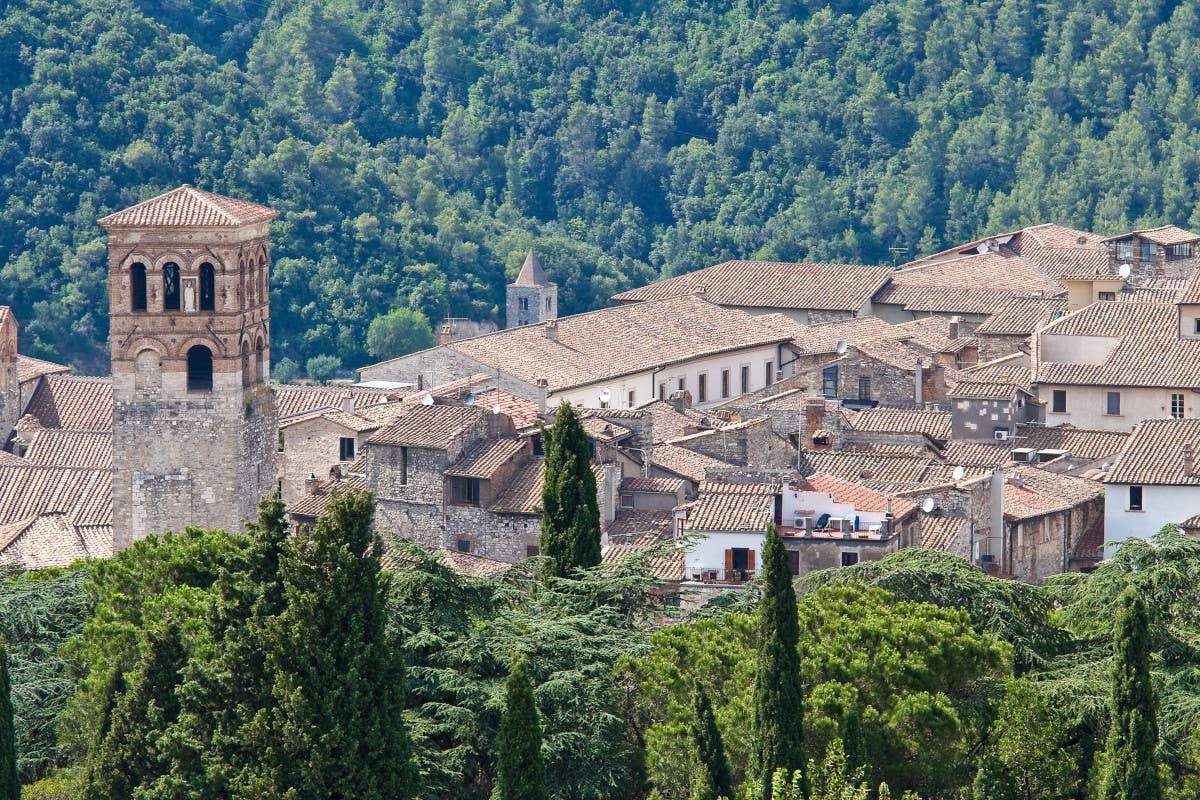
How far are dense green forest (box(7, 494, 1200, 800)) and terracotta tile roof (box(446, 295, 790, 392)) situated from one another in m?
25.6

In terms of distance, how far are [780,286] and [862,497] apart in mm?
36611

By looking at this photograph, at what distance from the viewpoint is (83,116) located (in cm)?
10675

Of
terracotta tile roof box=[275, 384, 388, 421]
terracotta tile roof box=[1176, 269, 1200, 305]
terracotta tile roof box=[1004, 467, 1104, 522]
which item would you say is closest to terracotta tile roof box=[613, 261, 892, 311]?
terracotta tile roof box=[1176, 269, 1200, 305]

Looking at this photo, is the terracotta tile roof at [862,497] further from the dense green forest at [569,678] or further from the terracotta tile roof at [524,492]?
the dense green forest at [569,678]

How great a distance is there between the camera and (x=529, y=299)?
11000 cm

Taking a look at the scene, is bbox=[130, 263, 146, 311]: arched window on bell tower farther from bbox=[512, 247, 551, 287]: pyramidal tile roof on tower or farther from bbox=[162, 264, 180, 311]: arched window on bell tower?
bbox=[512, 247, 551, 287]: pyramidal tile roof on tower

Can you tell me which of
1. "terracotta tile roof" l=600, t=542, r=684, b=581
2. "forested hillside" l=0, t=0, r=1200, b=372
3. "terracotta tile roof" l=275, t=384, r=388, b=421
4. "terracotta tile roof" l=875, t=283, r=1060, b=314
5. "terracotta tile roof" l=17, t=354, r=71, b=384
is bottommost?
"terracotta tile roof" l=600, t=542, r=684, b=581

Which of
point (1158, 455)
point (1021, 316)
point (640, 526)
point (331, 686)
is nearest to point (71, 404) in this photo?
point (1021, 316)

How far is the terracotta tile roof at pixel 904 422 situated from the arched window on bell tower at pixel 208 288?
1420 centimetres

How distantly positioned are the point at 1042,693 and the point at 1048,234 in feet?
191

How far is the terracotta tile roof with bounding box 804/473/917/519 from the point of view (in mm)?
51781

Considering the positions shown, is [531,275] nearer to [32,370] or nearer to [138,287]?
[32,370]

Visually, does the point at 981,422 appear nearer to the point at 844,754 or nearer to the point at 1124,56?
the point at 844,754

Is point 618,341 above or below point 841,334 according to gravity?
below
